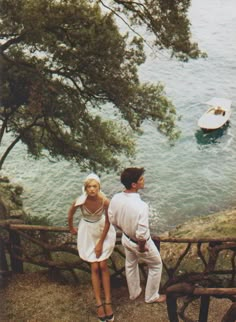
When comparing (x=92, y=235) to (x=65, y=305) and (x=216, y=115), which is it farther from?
(x=216, y=115)

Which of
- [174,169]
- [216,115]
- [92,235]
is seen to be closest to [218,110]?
[216,115]

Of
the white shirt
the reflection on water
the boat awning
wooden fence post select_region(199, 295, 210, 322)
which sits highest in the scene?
the boat awning

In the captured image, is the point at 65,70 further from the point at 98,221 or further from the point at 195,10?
the point at 195,10

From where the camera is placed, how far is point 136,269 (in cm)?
544

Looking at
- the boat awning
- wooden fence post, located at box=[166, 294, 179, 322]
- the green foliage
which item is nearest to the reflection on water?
the boat awning

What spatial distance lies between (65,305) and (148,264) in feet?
4.33

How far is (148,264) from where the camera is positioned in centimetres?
538

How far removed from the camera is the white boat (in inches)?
1122

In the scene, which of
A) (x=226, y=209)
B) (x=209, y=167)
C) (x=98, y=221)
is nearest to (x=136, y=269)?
(x=98, y=221)

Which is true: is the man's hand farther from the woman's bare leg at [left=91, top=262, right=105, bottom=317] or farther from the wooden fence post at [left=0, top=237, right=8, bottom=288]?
the wooden fence post at [left=0, top=237, right=8, bottom=288]

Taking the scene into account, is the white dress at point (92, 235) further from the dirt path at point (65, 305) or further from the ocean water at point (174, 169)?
the ocean water at point (174, 169)

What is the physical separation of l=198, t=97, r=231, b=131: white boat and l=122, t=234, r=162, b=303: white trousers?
23799mm

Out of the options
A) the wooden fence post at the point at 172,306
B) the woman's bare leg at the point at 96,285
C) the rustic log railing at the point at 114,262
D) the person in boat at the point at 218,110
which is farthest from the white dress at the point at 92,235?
the person in boat at the point at 218,110

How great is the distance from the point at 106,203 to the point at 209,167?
68.0ft
